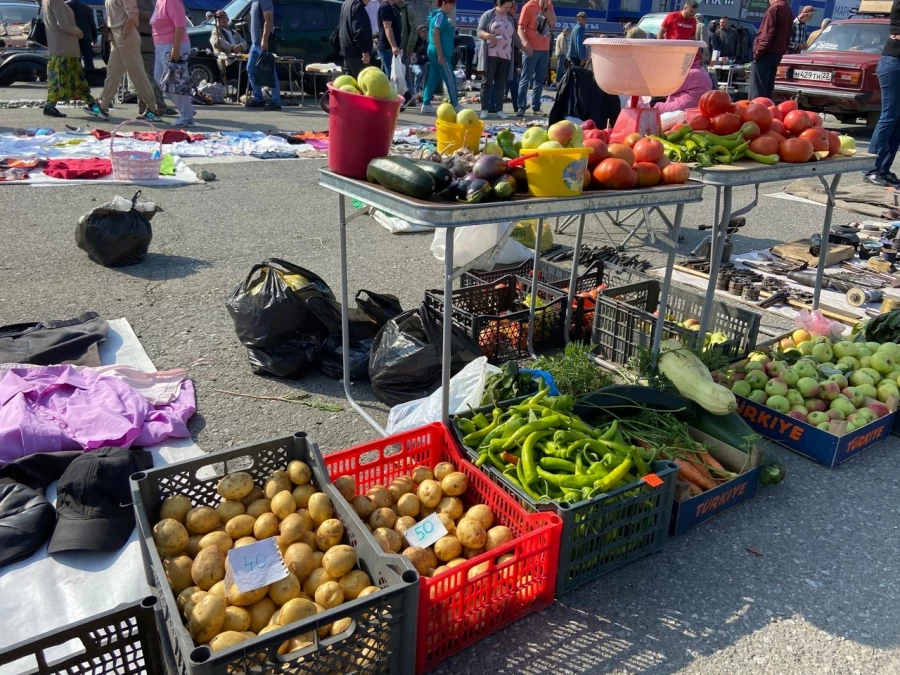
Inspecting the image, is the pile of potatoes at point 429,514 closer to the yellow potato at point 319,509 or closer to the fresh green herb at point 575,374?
the yellow potato at point 319,509

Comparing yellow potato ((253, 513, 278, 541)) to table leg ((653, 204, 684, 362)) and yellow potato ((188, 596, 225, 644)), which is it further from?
table leg ((653, 204, 684, 362))

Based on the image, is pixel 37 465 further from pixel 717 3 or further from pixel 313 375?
pixel 717 3

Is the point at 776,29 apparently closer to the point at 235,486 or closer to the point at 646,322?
the point at 646,322

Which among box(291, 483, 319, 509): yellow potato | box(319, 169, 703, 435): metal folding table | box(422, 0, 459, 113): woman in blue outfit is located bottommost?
box(291, 483, 319, 509): yellow potato

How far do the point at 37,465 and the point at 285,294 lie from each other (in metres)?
1.48

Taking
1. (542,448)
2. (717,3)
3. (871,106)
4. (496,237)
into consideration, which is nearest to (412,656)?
(542,448)

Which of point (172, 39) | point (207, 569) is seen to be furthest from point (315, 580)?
point (172, 39)

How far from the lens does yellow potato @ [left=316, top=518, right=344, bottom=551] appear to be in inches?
91.0

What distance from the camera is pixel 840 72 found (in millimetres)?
12711

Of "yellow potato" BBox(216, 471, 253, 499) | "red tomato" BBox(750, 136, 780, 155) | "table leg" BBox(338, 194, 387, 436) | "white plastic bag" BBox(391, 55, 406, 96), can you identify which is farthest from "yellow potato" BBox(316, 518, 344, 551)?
"white plastic bag" BBox(391, 55, 406, 96)

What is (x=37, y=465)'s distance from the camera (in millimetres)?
2965

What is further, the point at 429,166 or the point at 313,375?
the point at 313,375

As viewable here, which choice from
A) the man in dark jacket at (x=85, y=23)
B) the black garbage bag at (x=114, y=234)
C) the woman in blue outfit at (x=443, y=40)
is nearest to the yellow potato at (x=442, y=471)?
the black garbage bag at (x=114, y=234)

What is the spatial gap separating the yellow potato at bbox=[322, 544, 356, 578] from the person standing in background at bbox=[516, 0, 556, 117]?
13.2 metres
